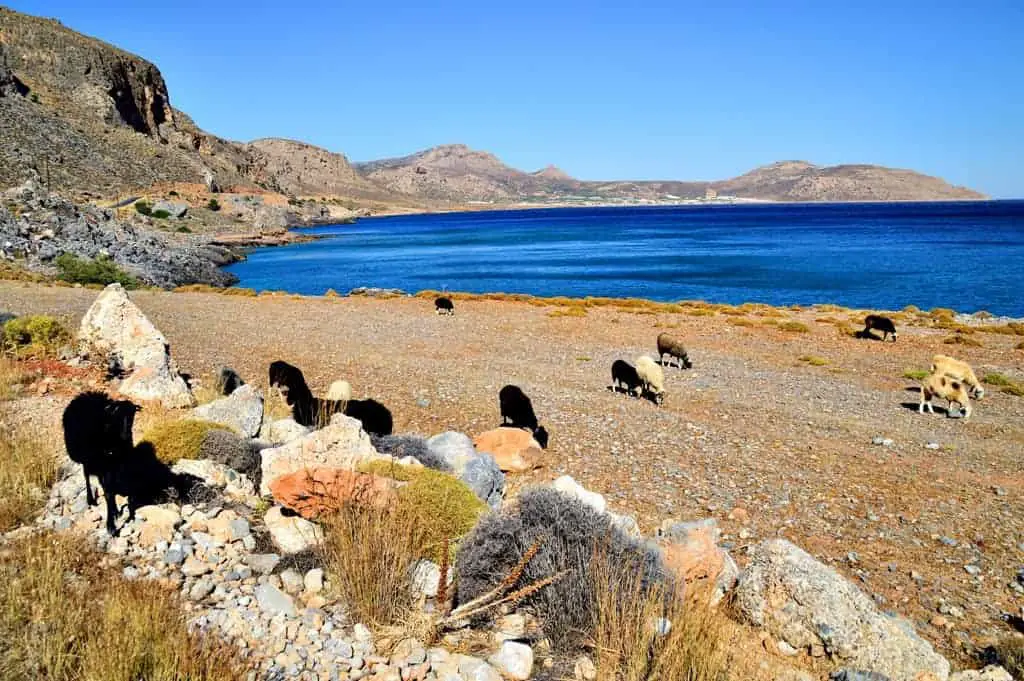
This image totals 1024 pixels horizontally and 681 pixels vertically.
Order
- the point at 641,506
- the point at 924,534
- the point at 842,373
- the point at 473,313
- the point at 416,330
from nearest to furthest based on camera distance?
the point at 924,534, the point at 641,506, the point at 842,373, the point at 416,330, the point at 473,313

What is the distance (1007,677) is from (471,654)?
153 inches

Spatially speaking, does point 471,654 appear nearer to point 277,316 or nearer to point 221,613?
point 221,613

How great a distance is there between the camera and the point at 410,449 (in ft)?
25.0

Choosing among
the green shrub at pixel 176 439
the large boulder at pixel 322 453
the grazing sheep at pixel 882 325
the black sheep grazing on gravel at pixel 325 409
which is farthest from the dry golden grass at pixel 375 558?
the grazing sheep at pixel 882 325

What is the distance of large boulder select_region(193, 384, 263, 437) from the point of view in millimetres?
7641

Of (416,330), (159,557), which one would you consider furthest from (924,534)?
(416,330)

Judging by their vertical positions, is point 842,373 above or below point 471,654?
below

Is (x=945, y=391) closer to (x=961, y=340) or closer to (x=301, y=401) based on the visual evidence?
(x=961, y=340)

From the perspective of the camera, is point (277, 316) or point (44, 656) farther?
point (277, 316)

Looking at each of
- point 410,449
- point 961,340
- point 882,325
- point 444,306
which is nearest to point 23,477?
point 410,449

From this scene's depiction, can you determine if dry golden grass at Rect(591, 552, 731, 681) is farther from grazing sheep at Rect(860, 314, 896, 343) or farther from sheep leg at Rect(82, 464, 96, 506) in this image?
grazing sheep at Rect(860, 314, 896, 343)

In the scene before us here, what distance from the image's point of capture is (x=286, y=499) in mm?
5258

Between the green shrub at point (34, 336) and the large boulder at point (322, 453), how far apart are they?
7.61 metres

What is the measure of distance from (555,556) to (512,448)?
4.62 m
